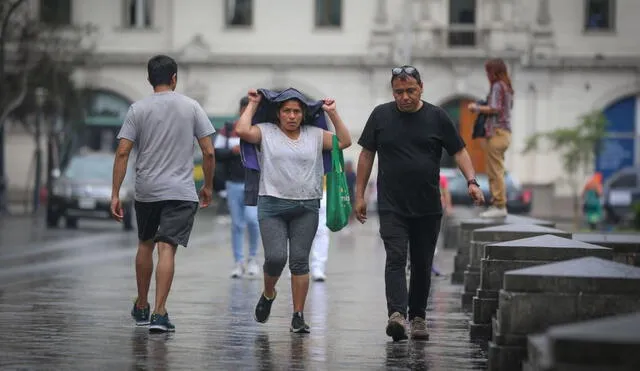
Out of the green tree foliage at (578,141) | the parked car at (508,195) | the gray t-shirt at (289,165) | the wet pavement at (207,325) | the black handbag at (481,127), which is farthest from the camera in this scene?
the green tree foliage at (578,141)

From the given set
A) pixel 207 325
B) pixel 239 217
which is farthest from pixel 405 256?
pixel 239 217

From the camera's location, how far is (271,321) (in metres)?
13.3

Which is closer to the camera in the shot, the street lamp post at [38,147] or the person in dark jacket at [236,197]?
the person in dark jacket at [236,197]

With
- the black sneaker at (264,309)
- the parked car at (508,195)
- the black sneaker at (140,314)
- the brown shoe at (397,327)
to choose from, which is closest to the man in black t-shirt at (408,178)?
the brown shoe at (397,327)

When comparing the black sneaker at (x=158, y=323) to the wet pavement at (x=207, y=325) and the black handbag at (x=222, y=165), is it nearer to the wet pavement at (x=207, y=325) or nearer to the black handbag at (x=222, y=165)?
the wet pavement at (x=207, y=325)

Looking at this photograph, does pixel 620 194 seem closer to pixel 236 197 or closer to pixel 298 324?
pixel 236 197

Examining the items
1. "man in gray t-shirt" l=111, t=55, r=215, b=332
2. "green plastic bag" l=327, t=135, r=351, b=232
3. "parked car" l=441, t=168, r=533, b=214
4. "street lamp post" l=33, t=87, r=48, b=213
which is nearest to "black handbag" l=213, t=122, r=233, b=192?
"green plastic bag" l=327, t=135, r=351, b=232

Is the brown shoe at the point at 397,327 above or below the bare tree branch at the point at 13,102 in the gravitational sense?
below

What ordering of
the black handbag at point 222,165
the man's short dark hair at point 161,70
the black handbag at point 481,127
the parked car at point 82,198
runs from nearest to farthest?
the man's short dark hair at point 161,70 → the black handbag at point 481,127 → the black handbag at point 222,165 → the parked car at point 82,198

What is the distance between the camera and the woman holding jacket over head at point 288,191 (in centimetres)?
1229

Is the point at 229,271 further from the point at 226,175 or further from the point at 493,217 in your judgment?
the point at 493,217

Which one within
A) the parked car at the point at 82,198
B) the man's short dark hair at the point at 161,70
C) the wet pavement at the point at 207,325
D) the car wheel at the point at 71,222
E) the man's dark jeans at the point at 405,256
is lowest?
the car wheel at the point at 71,222

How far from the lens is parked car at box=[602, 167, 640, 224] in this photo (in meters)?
46.6

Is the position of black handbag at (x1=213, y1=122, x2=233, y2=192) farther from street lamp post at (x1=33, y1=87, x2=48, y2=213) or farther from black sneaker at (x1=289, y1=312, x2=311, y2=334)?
street lamp post at (x1=33, y1=87, x2=48, y2=213)
